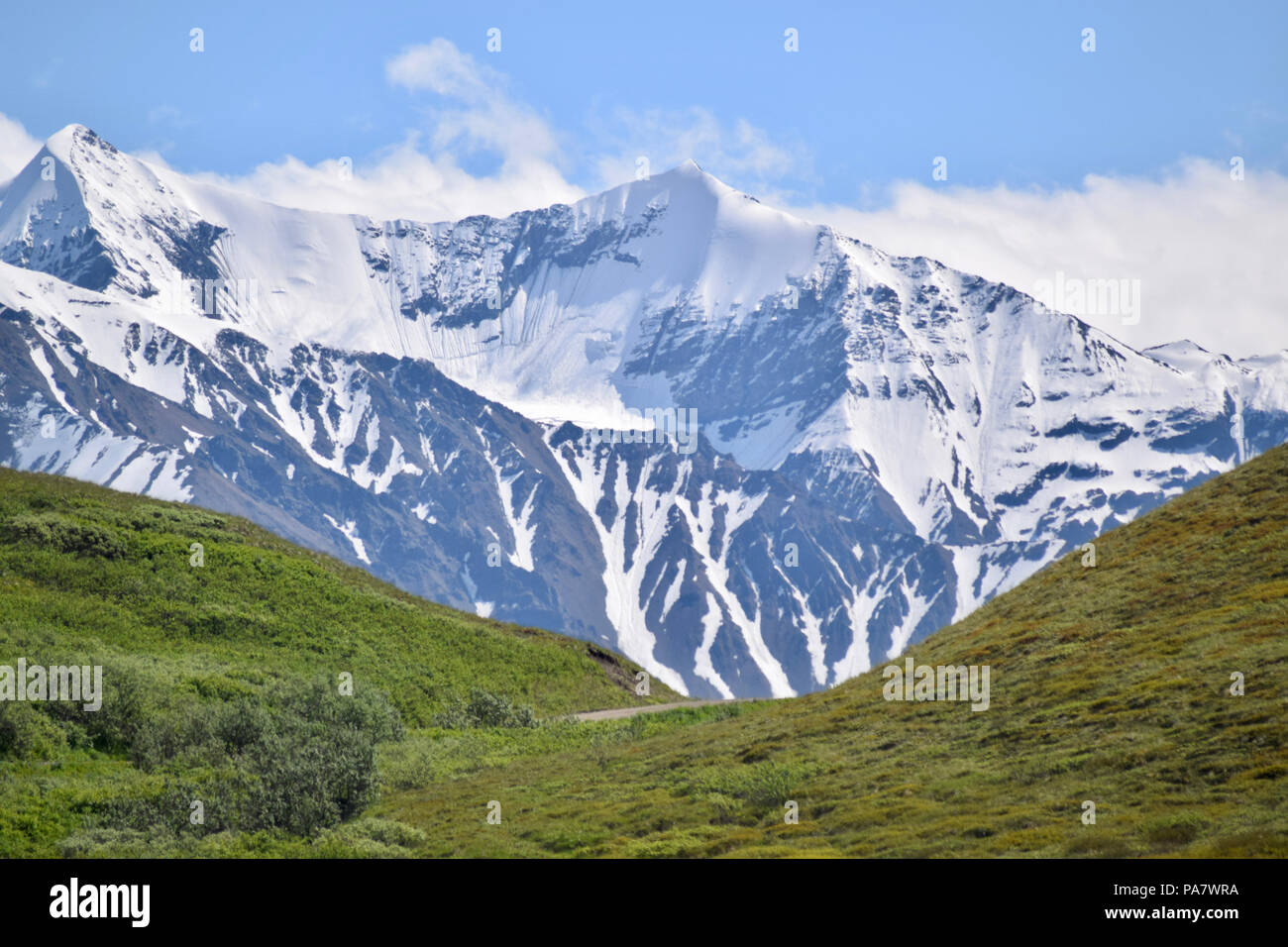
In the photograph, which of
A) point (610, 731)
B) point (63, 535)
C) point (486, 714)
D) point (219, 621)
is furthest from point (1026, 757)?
point (63, 535)

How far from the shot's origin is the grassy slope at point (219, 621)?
46156 millimetres

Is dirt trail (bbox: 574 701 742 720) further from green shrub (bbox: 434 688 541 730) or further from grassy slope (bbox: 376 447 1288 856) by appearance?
grassy slope (bbox: 376 447 1288 856)

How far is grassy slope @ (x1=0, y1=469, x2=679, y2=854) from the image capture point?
151 feet

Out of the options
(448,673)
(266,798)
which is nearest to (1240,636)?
(266,798)

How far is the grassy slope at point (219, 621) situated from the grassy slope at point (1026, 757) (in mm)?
12574

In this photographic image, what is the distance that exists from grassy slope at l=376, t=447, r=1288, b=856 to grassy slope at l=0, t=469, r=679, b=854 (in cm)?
1257

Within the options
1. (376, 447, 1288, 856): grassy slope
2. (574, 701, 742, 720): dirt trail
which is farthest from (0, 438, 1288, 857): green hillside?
(574, 701, 742, 720): dirt trail

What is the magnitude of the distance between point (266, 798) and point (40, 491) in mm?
36582

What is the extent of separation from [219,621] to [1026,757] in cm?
3795

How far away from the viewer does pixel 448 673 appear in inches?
2329

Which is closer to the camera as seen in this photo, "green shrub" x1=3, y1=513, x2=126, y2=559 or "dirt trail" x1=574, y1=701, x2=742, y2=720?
"green shrub" x1=3, y1=513, x2=126, y2=559

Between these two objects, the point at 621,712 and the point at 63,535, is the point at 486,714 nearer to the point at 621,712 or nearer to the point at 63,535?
the point at 621,712

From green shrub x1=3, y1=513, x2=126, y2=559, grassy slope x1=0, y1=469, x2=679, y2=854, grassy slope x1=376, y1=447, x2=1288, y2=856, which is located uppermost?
green shrub x1=3, y1=513, x2=126, y2=559
